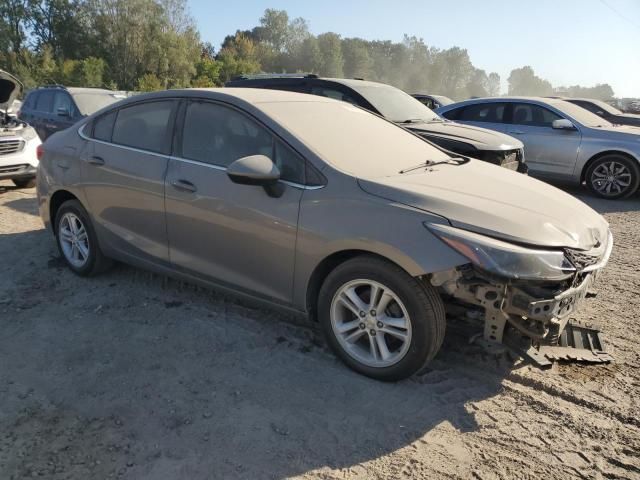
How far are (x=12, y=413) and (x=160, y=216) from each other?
1615 mm

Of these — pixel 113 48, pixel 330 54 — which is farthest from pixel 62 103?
pixel 330 54

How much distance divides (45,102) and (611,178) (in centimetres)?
1080

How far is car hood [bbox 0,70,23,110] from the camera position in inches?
294

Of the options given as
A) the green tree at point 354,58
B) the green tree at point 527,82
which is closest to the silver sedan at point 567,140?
the green tree at point 354,58

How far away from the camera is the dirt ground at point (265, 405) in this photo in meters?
2.48

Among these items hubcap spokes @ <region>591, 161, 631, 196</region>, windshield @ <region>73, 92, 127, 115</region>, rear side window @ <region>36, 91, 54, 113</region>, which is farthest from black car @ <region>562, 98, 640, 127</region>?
rear side window @ <region>36, 91, 54, 113</region>

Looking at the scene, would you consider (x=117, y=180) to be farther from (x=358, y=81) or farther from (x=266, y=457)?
(x=358, y=81)

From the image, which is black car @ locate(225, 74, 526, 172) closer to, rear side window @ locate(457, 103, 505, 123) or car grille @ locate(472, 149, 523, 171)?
car grille @ locate(472, 149, 523, 171)

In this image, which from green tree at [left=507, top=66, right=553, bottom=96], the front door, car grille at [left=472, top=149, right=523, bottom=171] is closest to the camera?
the front door

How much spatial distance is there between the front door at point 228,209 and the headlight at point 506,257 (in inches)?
38.8

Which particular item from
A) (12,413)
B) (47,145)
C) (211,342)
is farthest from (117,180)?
(12,413)

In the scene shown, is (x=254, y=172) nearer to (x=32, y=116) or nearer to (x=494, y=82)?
(x=32, y=116)

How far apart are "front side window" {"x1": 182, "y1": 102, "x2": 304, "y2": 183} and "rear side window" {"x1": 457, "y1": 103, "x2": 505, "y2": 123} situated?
7257mm

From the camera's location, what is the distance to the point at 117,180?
412 cm
